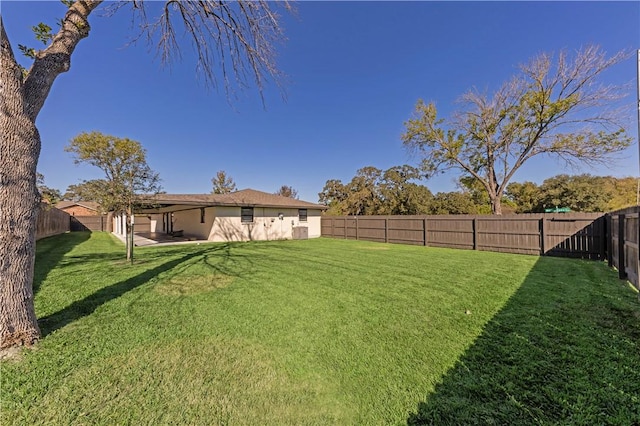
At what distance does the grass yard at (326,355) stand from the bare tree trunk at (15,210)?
0.36 meters

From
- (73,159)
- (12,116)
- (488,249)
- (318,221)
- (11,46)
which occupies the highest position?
(73,159)

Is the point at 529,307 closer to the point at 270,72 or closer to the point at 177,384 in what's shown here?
the point at 177,384

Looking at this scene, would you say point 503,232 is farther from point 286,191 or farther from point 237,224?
point 286,191

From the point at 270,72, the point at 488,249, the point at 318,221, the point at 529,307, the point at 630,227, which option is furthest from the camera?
the point at 318,221

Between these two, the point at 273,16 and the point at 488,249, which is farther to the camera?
the point at 488,249

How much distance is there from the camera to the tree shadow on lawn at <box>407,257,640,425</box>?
75.4 inches

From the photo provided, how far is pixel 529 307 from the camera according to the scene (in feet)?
13.4

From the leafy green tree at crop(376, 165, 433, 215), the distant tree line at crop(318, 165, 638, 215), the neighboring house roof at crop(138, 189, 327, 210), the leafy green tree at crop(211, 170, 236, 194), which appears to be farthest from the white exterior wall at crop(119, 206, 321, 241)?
the leafy green tree at crop(211, 170, 236, 194)

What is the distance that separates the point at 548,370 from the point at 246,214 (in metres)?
15.1

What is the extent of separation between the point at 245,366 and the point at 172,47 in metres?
5.53

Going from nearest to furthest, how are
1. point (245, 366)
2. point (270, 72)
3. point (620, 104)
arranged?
point (245, 366) → point (270, 72) → point (620, 104)

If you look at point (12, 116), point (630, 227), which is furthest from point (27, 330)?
point (630, 227)

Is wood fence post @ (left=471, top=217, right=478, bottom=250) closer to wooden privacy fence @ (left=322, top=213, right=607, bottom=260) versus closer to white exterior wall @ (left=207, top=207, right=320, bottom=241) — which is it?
wooden privacy fence @ (left=322, top=213, right=607, bottom=260)

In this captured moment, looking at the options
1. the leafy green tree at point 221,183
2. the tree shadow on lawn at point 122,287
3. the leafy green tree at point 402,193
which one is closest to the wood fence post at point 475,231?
the tree shadow on lawn at point 122,287
